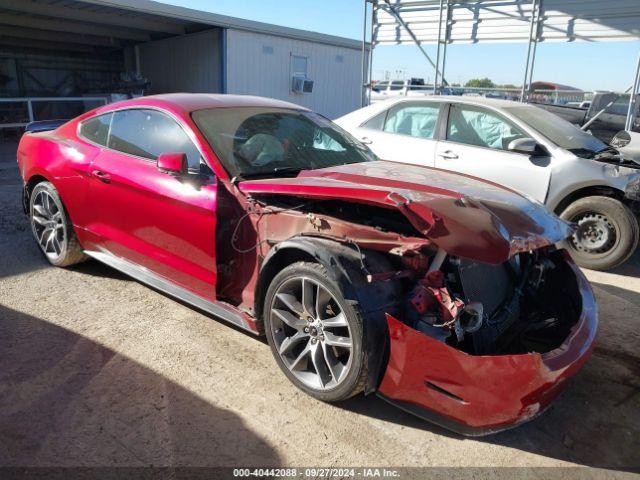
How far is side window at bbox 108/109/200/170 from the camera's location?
3502 millimetres

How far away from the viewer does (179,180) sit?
3367 mm

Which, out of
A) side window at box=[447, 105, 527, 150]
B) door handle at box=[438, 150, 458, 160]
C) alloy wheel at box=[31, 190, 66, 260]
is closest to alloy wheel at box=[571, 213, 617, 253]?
side window at box=[447, 105, 527, 150]

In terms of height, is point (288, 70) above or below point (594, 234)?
above

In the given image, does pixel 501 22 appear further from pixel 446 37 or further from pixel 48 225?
pixel 48 225

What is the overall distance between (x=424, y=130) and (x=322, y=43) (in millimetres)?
12154

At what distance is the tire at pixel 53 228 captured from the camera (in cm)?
447

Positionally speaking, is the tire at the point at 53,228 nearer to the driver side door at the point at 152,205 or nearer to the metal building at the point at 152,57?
the driver side door at the point at 152,205

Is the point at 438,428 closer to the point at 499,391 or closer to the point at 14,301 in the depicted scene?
the point at 499,391

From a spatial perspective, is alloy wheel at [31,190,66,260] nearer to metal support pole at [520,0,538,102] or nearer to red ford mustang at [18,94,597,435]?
red ford mustang at [18,94,597,435]

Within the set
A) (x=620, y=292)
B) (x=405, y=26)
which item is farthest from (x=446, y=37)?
(x=620, y=292)

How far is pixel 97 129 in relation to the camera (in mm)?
4359

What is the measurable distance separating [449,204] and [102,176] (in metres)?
2.75

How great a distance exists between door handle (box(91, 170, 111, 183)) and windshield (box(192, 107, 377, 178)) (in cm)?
91

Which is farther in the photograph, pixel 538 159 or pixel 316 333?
pixel 538 159
